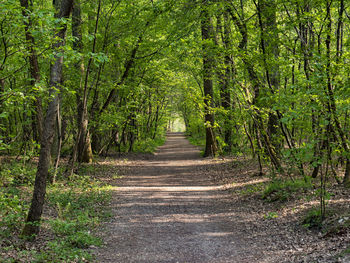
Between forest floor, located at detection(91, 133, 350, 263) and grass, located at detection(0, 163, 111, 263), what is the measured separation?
12.2 inches

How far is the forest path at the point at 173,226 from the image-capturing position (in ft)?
17.4

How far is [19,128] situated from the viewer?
522 inches

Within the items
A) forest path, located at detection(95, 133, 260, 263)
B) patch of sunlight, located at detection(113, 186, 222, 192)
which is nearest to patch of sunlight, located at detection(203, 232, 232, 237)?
forest path, located at detection(95, 133, 260, 263)

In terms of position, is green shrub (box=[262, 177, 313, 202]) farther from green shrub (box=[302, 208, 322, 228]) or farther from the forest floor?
green shrub (box=[302, 208, 322, 228])

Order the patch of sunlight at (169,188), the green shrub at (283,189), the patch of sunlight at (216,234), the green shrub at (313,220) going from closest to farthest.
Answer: the green shrub at (313,220)
the patch of sunlight at (216,234)
the green shrub at (283,189)
the patch of sunlight at (169,188)

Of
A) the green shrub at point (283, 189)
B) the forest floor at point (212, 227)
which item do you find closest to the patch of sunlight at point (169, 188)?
the forest floor at point (212, 227)

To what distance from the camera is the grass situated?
4.93 m

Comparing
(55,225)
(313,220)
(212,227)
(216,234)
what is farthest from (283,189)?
(55,225)

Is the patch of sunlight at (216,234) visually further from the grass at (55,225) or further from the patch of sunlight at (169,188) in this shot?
the patch of sunlight at (169,188)

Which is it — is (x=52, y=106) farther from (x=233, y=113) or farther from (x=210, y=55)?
(x=233, y=113)

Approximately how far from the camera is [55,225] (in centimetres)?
602

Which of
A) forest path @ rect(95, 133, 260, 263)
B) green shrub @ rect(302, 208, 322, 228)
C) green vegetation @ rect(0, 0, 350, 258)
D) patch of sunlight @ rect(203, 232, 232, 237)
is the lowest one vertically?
patch of sunlight @ rect(203, 232, 232, 237)

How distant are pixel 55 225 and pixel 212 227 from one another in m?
3.29

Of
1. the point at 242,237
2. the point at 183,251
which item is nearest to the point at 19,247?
the point at 183,251
